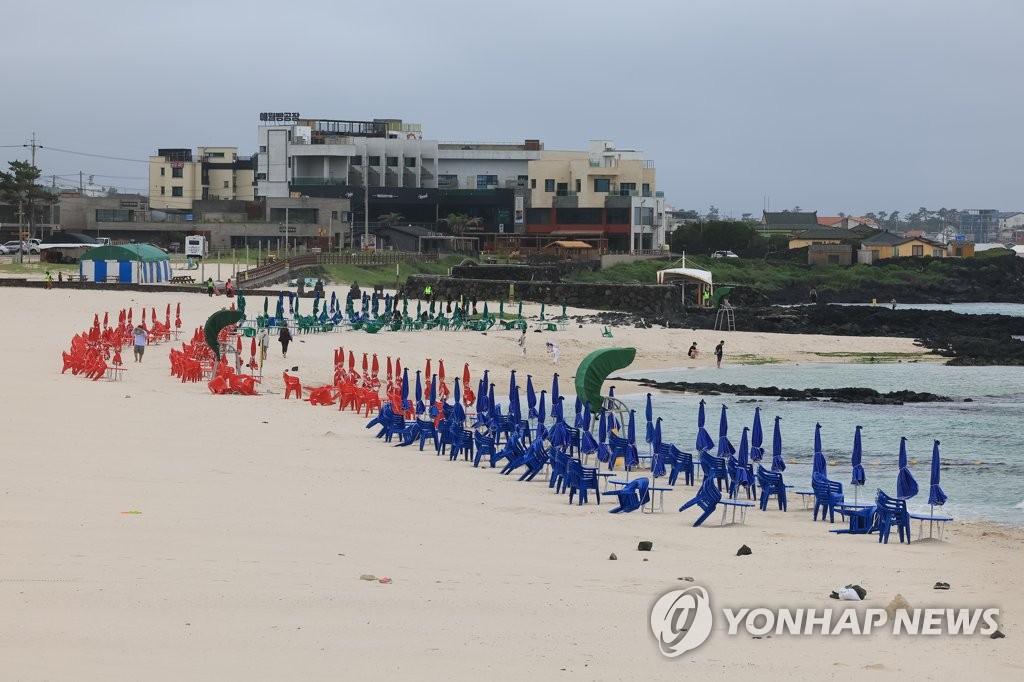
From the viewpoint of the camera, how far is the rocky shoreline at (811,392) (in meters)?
35.9

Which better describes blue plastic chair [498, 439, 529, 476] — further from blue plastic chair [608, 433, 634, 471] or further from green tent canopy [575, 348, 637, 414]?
green tent canopy [575, 348, 637, 414]

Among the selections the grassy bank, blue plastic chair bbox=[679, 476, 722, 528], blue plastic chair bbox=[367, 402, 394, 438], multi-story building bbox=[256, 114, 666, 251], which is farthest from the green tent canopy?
multi-story building bbox=[256, 114, 666, 251]

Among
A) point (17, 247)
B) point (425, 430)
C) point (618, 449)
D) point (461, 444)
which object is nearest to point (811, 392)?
point (618, 449)

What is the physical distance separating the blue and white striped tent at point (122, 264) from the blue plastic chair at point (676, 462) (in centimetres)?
4364

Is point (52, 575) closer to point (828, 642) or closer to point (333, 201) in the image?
point (828, 642)

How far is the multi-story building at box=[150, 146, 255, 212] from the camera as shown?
366 ft

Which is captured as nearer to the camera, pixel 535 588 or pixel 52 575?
pixel 52 575

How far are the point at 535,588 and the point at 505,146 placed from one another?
100564 mm

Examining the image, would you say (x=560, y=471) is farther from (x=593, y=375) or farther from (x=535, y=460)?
(x=593, y=375)

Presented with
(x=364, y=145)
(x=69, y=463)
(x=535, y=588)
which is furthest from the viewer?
(x=364, y=145)

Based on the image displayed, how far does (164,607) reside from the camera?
1027 centimetres

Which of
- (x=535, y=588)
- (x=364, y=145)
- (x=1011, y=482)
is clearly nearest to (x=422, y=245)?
(x=364, y=145)

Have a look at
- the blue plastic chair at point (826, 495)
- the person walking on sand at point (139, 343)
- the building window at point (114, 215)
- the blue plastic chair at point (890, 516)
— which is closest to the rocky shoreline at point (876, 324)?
the person walking on sand at point (139, 343)

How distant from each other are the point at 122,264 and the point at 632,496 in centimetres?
4729
